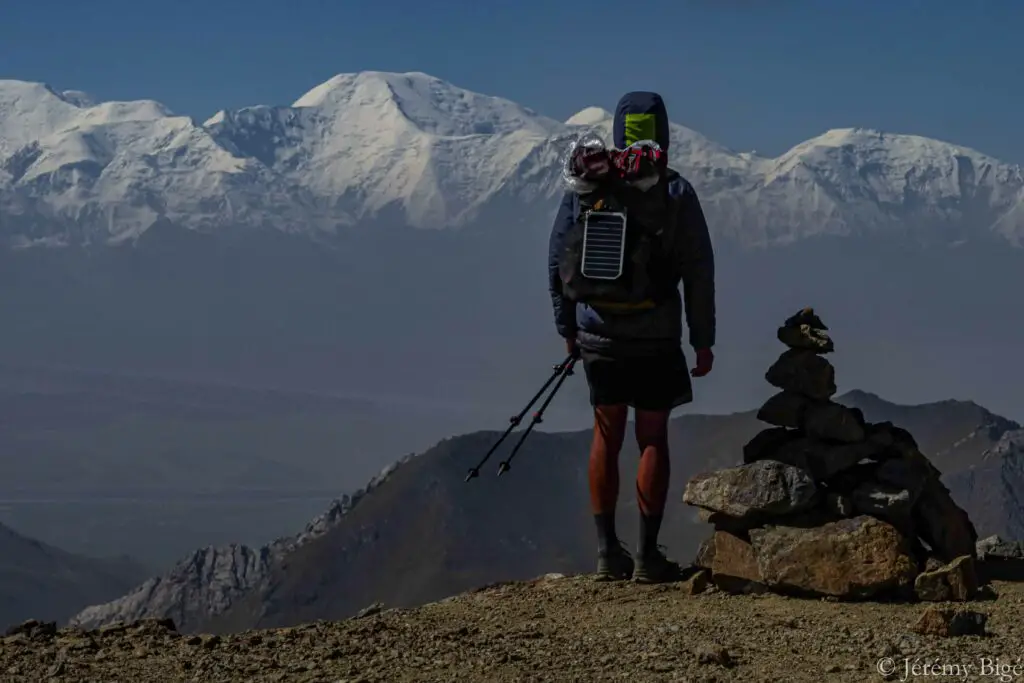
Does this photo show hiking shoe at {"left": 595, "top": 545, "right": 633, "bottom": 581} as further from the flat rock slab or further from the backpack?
the flat rock slab

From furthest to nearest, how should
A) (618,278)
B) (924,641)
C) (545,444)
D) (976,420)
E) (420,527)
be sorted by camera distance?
(420,527) → (545,444) → (976,420) → (618,278) → (924,641)

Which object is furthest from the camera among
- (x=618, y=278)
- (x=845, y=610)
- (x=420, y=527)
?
(x=420, y=527)

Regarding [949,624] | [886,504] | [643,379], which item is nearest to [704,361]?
[643,379]

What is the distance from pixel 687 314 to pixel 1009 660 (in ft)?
14.4

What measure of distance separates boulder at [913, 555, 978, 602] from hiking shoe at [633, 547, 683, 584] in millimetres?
2216

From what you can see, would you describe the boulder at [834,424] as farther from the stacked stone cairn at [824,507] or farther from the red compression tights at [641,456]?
the red compression tights at [641,456]

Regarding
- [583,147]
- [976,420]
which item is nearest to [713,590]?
[583,147]

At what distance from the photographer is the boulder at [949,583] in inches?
464

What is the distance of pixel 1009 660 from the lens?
29.8 feet

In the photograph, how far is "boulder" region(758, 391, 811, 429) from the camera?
12930 millimetres

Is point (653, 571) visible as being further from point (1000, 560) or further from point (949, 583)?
point (1000, 560)

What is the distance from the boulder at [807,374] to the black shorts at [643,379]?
0.87 meters

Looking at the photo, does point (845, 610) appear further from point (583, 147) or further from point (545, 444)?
point (545, 444)

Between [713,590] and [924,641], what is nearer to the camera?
[924,641]
